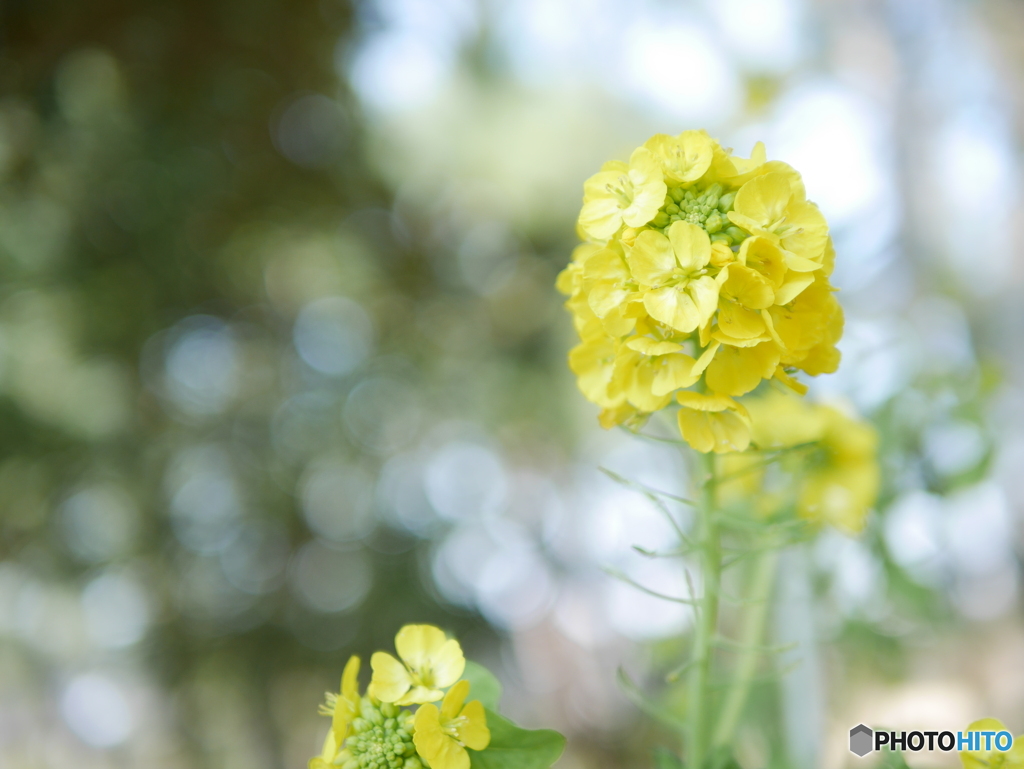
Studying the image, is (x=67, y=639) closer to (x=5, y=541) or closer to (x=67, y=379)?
(x=5, y=541)

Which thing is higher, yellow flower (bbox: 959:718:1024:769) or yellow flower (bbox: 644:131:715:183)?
yellow flower (bbox: 644:131:715:183)

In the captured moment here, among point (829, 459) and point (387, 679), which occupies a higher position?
point (829, 459)

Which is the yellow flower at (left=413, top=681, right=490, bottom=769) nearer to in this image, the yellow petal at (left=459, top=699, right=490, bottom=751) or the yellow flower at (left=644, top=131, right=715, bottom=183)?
the yellow petal at (left=459, top=699, right=490, bottom=751)

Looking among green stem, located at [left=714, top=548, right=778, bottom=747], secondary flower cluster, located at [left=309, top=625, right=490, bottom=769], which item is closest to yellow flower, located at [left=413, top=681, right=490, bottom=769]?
secondary flower cluster, located at [left=309, top=625, right=490, bottom=769]

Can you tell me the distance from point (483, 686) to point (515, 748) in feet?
0.12

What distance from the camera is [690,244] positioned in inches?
10.8

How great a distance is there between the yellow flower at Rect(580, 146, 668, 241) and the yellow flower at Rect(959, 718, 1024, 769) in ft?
0.79

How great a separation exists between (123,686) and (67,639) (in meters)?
0.26

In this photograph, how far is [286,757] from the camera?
250 cm

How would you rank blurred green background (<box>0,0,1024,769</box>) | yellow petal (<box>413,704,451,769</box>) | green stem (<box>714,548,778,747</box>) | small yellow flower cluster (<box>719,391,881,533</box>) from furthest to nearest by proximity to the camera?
blurred green background (<box>0,0,1024,769</box>)
small yellow flower cluster (<box>719,391,881,533</box>)
green stem (<box>714,548,778,747</box>)
yellow petal (<box>413,704,451,769</box>)

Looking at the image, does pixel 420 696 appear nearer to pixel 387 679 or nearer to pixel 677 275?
pixel 387 679

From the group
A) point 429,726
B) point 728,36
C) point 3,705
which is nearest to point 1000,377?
point 429,726

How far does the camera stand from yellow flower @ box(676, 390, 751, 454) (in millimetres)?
278

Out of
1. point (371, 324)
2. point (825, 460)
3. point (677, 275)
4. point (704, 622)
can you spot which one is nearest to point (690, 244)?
point (677, 275)
